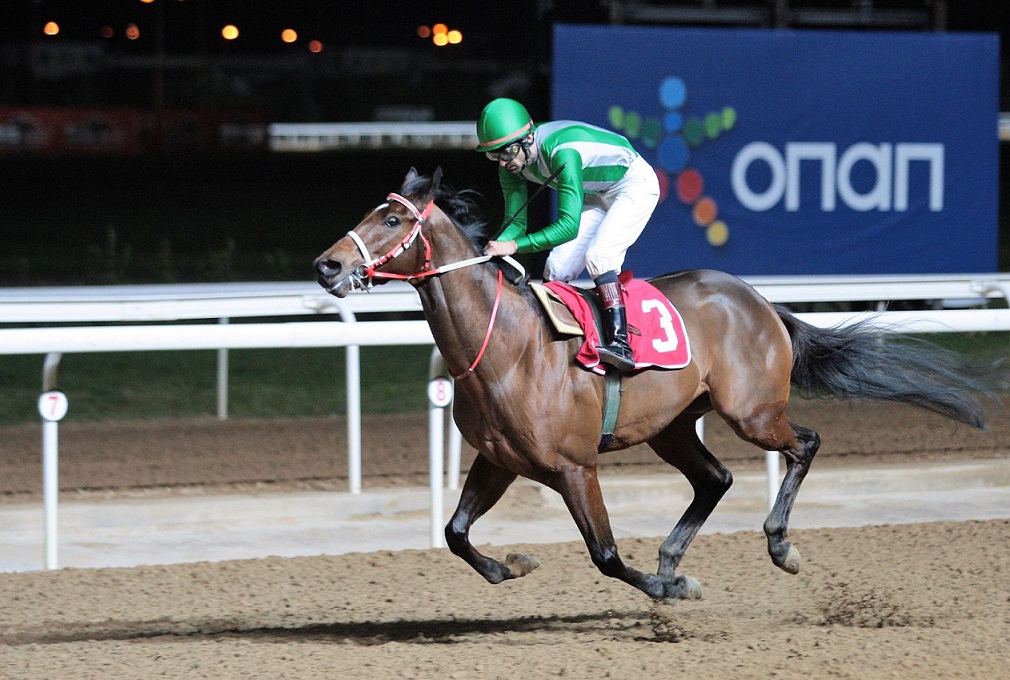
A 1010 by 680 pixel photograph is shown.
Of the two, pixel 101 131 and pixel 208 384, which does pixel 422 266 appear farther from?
pixel 101 131

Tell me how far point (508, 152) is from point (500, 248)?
11.6 inches

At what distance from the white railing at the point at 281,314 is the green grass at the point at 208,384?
0.77m

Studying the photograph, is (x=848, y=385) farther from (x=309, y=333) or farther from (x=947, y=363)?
(x=309, y=333)

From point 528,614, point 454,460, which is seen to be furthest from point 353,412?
point 528,614

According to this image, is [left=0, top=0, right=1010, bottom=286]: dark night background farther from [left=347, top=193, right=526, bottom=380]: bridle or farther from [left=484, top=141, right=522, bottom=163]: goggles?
[left=347, top=193, right=526, bottom=380]: bridle

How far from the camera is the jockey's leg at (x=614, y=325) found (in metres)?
3.94

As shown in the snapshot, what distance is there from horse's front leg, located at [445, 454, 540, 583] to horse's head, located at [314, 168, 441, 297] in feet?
2.39

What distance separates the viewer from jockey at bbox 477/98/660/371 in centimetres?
379

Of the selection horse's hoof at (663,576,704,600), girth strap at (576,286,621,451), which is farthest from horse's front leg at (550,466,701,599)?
horse's hoof at (663,576,704,600)

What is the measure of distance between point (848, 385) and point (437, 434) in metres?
1.58

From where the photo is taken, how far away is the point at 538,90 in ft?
32.1

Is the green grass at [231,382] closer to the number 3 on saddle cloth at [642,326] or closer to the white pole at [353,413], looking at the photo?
the white pole at [353,413]

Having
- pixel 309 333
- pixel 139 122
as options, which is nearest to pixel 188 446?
pixel 309 333

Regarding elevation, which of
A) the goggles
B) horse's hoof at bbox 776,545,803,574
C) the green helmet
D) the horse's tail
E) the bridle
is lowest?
horse's hoof at bbox 776,545,803,574
